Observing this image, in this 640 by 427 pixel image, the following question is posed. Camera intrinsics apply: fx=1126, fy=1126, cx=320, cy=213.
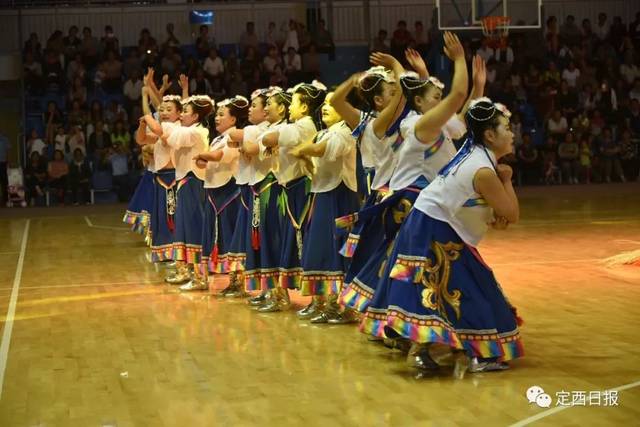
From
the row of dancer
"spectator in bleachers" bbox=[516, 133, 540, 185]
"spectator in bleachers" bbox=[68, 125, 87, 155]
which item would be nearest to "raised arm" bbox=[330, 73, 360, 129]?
the row of dancer

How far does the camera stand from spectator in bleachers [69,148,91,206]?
20734 mm

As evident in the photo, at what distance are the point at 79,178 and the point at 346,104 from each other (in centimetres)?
1399

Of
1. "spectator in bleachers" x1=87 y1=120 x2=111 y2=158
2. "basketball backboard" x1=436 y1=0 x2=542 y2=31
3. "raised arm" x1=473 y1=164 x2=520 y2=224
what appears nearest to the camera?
"raised arm" x1=473 y1=164 x2=520 y2=224

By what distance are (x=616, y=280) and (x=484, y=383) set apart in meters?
3.99

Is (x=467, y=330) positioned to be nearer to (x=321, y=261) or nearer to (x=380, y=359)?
(x=380, y=359)

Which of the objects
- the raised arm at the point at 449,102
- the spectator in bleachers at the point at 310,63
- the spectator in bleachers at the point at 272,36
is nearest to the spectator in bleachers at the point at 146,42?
the spectator in bleachers at the point at 272,36

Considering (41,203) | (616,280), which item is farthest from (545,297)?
(41,203)

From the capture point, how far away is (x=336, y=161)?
826cm

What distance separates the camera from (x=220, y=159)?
9.64 m

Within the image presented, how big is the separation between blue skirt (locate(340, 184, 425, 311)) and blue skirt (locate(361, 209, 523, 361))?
2.00 ft

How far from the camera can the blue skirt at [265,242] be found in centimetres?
900

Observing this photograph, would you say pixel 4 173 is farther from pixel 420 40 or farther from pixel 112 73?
pixel 420 40

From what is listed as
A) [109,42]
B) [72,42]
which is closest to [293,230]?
[109,42]

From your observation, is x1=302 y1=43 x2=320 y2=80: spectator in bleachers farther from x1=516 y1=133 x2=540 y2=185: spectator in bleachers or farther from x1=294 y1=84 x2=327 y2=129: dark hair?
x1=294 y1=84 x2=327 y2=129: dark hair
